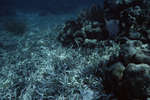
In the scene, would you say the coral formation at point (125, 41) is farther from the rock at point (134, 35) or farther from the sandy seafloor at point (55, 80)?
the sandy seafloor at point (55, 80)

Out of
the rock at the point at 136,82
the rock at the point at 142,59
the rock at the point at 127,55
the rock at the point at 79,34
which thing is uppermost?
the rock at the point at 79,34

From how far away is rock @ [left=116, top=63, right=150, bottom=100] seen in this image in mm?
1982

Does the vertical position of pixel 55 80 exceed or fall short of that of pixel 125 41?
it falls short

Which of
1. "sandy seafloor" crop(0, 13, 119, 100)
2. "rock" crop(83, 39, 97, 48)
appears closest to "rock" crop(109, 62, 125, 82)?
"sandy seafloor" crop(0, 13, 119, 100)

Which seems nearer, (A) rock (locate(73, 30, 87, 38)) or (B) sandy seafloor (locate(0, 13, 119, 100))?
(B) sandy seafloor (locate(0, 13, 119, 100))

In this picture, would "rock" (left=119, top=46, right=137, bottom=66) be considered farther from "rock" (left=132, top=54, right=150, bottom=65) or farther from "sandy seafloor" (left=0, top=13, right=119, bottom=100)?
"sandy seafloor" (left=0, top=13, right=119, bottom=100)

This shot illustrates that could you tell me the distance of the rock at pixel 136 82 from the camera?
1982 mm

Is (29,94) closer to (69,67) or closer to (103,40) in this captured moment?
(69,67)

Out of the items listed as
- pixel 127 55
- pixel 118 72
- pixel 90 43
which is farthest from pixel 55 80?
pixel 90 43

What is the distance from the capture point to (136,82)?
81.0 inches

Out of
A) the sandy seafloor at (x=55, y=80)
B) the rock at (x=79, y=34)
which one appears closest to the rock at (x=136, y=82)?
the sandy seafloor at (x=55, y=80)

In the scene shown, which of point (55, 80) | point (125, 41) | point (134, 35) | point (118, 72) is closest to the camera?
point (118, 72)

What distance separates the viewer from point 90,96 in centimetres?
283

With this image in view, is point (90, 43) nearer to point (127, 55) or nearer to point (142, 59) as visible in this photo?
point (127, 55)
